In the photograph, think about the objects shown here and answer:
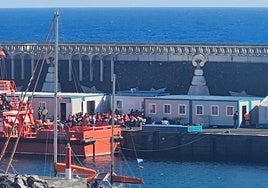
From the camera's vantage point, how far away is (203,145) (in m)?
73.4

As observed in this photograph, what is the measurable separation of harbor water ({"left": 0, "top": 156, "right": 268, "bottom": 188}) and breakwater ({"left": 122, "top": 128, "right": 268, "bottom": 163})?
143 centimetres

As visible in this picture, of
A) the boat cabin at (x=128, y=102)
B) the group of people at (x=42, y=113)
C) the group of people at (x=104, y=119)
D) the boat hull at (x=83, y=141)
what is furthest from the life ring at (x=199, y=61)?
the boat hull at (x=83, y=141)

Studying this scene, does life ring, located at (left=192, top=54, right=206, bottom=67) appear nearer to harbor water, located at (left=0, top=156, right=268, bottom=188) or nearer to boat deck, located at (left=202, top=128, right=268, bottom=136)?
boat deck, located at (left=202, top=128, right=268, bottom=136)

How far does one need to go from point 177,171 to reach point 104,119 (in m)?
9.74

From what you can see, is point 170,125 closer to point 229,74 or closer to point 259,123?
point 259,123

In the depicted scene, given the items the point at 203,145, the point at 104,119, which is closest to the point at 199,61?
the point at 104,119

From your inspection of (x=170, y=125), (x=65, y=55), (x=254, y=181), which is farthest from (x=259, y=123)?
(x=65, y=55)

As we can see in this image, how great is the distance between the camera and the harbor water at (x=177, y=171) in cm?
6450

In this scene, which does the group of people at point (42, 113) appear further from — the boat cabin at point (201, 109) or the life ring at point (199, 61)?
the life ring at point (199, 61)

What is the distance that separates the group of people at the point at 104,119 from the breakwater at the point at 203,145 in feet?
5.80

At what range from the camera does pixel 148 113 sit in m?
79.7

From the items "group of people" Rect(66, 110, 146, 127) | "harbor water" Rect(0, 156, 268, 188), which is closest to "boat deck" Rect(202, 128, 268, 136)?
"harbor water" Rect(0, 156, 268, 188)

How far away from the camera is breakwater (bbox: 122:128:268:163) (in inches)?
2844

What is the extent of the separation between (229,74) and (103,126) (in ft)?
44.0
